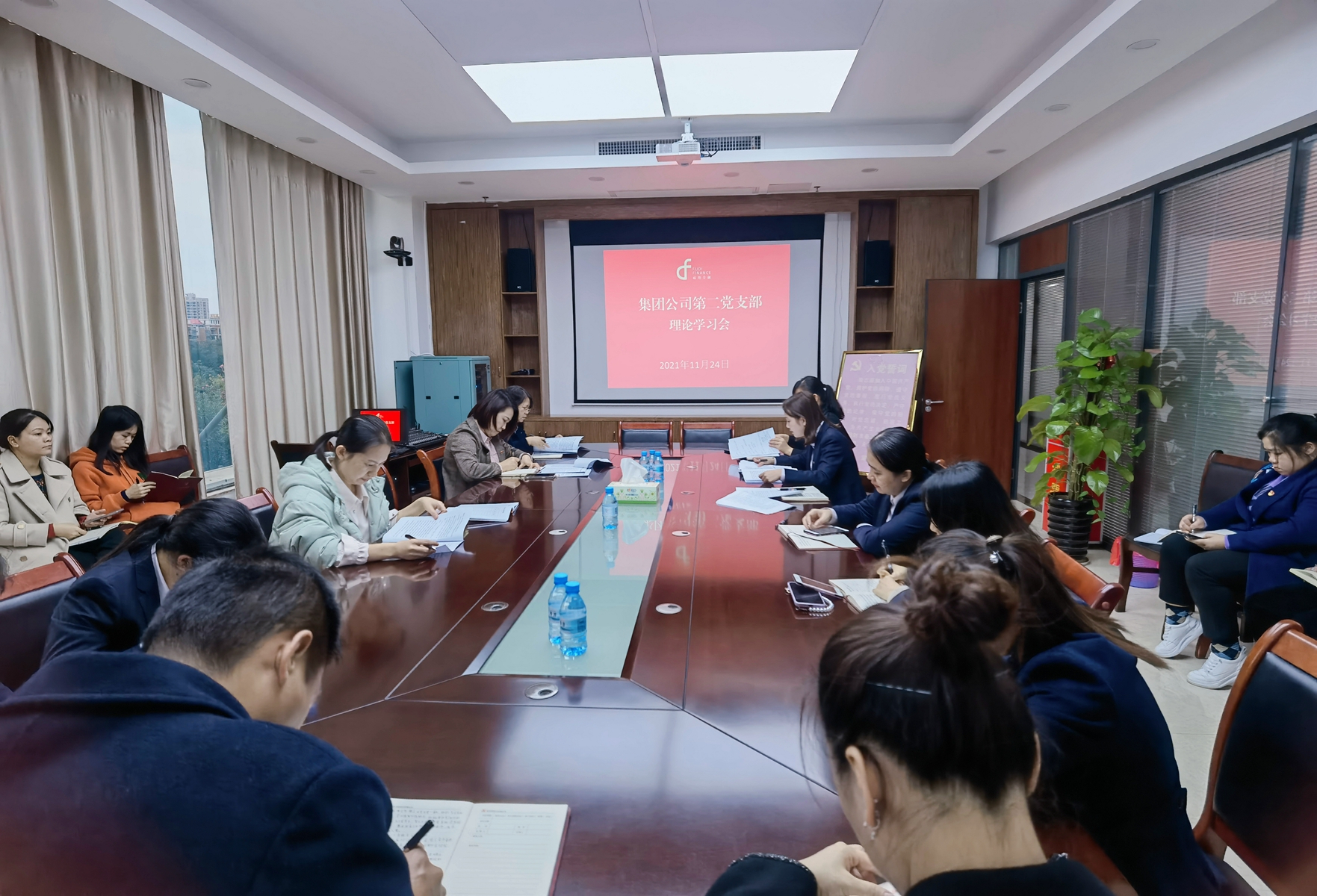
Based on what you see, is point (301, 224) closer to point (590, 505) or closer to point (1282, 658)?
point (590, 505)

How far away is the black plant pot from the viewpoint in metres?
A: 4.21

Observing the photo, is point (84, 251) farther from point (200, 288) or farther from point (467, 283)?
point (467, 283)

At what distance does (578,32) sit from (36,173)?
A: 8.75ft

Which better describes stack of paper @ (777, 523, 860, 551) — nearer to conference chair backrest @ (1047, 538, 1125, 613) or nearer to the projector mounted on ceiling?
conference chair backrest @ (1047, 538, 1125, 613)

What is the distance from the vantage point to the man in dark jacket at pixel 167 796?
23.1 inches

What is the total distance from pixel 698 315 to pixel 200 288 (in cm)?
385

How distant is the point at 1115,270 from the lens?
434 cm

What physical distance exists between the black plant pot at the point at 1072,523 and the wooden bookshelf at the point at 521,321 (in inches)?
170

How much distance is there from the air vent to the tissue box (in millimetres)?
3058

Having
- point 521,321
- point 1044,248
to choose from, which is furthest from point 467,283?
point 1044,248

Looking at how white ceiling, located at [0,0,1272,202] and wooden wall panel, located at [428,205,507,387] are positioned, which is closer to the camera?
white ceiling, located at [0,0,1272,202]

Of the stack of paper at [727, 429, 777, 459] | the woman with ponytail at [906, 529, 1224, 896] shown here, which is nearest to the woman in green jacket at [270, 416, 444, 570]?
the woman with ponytail at [906, 529, 1224, 896]

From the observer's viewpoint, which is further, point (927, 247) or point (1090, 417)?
point (927, 247)

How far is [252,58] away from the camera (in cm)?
357
